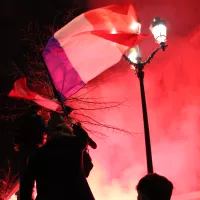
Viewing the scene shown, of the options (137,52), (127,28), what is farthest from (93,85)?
(127,28)

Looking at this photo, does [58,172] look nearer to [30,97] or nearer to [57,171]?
[57,171]

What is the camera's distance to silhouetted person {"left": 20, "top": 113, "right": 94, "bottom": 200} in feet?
6.93

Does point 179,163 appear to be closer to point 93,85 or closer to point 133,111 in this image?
point 133,111

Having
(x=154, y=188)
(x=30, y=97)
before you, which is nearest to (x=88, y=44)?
(x=30, y=97)

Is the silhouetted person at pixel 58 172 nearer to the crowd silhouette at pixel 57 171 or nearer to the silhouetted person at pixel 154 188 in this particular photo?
the crowd silhouette at pixel 57 171

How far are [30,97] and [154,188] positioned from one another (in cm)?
197

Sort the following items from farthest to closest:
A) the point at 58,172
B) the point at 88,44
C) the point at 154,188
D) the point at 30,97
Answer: the point at 88,44, the point at 30,97, the point at 58,172, the point at 154,188

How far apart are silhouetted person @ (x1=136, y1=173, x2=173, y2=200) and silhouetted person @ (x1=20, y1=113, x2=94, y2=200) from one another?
1.31 feet

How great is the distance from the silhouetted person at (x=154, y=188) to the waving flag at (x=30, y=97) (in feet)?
4.99

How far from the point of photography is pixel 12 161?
1399 centimetres

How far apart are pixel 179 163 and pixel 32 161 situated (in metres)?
13.8

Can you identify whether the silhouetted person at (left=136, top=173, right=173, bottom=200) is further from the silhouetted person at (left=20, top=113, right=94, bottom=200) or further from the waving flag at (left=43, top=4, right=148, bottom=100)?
the waving flag at (left=43, top=4, right=148, bottom=100)

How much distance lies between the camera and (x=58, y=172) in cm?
216

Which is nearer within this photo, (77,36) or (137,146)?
(77,36)
